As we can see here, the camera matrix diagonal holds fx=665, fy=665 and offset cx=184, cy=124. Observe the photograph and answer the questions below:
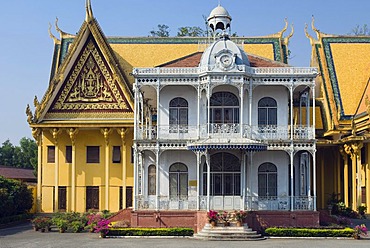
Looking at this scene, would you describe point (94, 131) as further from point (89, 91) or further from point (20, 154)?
point (20, 154)

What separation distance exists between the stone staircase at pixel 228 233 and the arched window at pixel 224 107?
5.77 meters

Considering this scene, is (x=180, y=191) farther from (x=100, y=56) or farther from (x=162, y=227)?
(x=100, y=56)

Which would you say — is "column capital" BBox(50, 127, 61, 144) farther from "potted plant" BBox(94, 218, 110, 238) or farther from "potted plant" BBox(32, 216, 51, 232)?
"potted plant" BBox(94, 218, 110, 238)

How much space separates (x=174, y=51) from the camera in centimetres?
4647

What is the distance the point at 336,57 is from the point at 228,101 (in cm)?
1516

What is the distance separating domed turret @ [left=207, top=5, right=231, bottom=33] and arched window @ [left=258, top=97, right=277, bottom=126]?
459 cm

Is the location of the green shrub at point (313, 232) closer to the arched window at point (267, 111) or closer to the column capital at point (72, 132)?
the arched window at point (267, 111)

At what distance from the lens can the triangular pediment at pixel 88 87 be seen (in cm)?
3994

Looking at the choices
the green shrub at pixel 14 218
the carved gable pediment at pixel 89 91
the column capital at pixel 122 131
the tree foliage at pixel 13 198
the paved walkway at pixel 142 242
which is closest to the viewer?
the paved walkway at pixel 142 242

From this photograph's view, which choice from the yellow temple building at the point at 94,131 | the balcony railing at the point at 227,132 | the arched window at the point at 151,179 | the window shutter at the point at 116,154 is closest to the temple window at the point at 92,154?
the yellow temple building at the point at 94,131

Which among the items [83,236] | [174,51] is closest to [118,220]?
[83,236]

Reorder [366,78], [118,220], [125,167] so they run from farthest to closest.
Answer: [366,78] < [125,167] < [118,220]

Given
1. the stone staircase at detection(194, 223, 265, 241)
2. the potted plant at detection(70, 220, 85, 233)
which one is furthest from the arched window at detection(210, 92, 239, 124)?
the potted plant at detection(70, 220, 85, 233)

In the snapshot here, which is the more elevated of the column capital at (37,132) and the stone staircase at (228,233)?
the column capital at (37,132)
